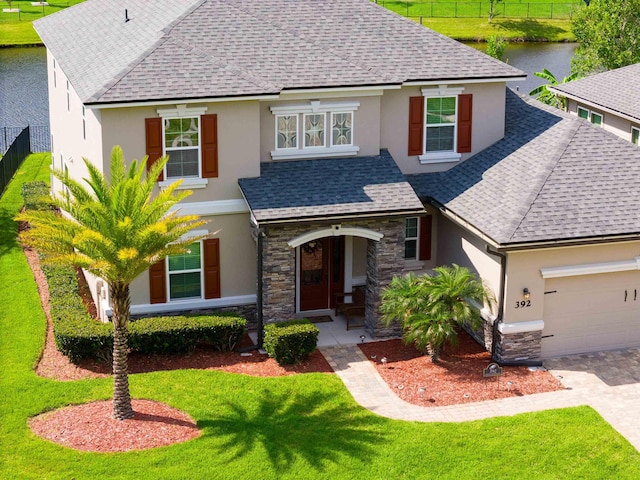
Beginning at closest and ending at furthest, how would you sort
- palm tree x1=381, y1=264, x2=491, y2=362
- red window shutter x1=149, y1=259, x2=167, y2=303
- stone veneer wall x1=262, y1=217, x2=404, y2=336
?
palm tree x1=381, y1=264, x2=491, y2=362, stone veneer wall x1=262, y1=217, x2=404, y2=336, red window shutter x1=149, y1=259, x2=167, y2=303

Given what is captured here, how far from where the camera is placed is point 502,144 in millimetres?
27125

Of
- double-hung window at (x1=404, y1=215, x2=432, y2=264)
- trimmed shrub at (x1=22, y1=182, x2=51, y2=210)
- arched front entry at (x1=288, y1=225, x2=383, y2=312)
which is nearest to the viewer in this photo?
arched front entry at (x1=288, y1=225, x2=383, y2=312)

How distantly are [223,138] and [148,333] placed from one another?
16.3 feet

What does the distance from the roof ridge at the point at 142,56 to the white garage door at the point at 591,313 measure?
11.0m

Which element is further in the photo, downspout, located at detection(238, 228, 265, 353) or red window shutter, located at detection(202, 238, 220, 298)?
red window shutter, located at detection(202, 238, 220, 298)

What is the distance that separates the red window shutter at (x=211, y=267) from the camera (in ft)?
82.1

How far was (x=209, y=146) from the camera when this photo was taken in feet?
80.0

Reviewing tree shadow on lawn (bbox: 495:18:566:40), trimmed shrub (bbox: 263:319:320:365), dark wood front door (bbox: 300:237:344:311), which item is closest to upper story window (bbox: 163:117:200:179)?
dark wood front door (bbox: 300:237:344:311)

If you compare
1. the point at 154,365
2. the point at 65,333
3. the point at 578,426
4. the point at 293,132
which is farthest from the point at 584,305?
the point at 65,333

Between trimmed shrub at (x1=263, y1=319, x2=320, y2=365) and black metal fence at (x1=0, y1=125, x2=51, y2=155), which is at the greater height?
black metal fence at (x1=0, y1=125, x2=51, y2=155)

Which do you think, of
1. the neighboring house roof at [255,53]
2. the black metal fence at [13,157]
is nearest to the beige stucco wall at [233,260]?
the neighboring house roof at [255,53]

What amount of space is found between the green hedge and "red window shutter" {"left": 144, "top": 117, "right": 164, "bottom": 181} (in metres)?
2.83

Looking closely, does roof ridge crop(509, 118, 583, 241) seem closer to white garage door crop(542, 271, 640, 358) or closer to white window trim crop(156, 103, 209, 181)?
white garage door crop(542, 271, 640, 358)

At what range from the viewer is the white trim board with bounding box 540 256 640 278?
918 inches
